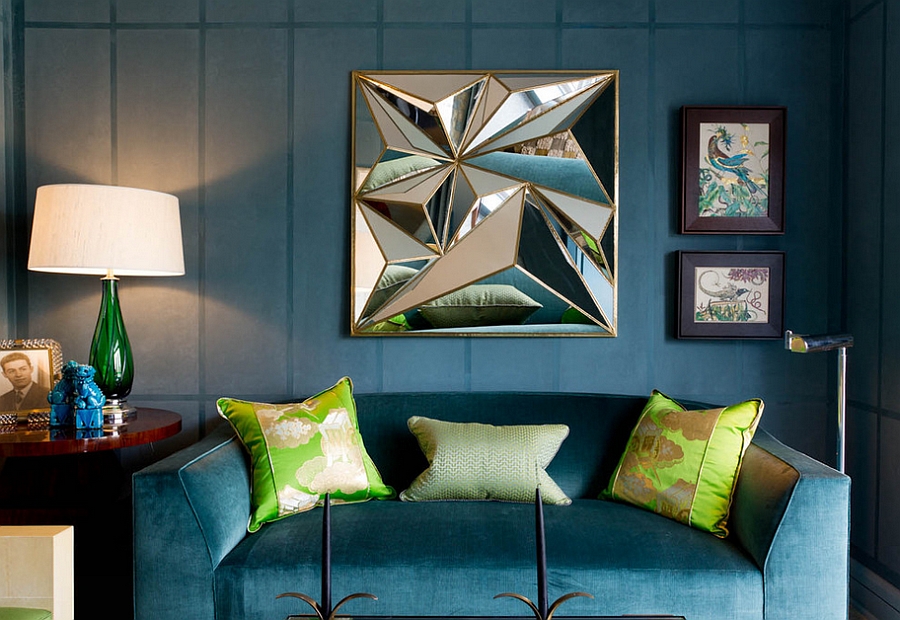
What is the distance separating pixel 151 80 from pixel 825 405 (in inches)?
120

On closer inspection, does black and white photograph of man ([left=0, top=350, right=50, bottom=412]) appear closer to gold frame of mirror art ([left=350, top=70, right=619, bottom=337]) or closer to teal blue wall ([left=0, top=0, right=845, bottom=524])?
teal blue wall ([left=0, top=0, right=845, bottom=524])

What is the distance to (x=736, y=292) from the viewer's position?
280 centimetres

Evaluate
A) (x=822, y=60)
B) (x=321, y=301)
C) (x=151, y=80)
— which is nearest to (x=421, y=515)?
(x=321, y=301)

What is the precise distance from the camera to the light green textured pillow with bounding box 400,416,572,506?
90.6 inches

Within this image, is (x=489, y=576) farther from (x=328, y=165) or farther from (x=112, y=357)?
(x=328, y=165)

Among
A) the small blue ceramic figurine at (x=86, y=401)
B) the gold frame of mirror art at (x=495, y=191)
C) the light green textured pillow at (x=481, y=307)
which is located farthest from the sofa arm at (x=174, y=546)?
the light green textured pillow at (x=481, y=307)

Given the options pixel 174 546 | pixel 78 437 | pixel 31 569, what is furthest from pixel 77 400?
pixel 31 569

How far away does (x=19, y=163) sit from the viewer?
2842 mm

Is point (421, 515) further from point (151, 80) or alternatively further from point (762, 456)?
point (151, 80)

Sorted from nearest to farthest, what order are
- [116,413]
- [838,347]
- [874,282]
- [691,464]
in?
[691,464] → [838,347] → [116,413] → [874,282]

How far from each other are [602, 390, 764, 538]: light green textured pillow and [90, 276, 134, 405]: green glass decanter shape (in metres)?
1.79

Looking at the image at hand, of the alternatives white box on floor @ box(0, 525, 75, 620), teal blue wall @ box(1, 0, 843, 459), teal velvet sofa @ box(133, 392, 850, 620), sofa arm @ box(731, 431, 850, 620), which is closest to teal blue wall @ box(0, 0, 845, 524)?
teal blue wall @ box(1, 0, 843, 459)

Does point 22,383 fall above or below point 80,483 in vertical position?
above

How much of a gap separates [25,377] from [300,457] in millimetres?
1073
